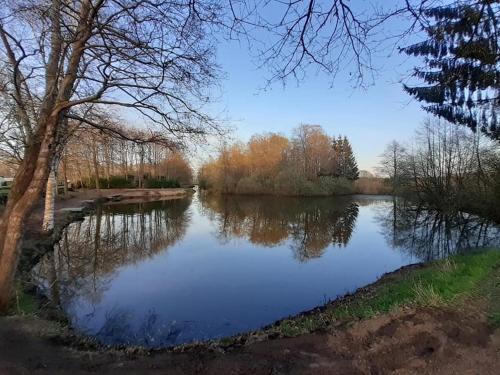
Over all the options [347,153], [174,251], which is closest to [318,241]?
[174,251]

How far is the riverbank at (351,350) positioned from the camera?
381 cm

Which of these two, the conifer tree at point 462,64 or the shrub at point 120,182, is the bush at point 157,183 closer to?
the shrub at point 120,182

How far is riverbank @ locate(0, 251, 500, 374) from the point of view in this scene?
12.5ft

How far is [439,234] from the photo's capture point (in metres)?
21.7

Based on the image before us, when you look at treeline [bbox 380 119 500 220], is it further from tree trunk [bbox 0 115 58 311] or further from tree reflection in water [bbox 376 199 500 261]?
tree trunk [bbox 0 115 58 311]

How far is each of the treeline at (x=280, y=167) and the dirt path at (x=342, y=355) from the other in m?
52.4

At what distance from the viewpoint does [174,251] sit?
16.2 metres

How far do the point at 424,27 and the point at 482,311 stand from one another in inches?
126

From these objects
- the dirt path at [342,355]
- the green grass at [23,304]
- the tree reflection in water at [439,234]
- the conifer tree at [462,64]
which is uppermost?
the conifer tree at [462,64]

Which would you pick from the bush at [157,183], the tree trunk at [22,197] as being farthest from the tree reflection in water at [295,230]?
the bush at [157,183]

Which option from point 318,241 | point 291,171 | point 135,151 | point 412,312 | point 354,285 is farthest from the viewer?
point 291,171

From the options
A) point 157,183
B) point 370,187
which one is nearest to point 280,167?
point 157,183

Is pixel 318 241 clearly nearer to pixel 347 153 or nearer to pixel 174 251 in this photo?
pixel 174 251

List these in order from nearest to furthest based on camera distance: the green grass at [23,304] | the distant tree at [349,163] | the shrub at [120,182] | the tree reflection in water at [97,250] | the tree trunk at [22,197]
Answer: the tree trunk at [22,197] < the green grass at [23,304] < the tree reflection in water at [97,250] < the shrub at [120,182] < the distant tree at [349,163]
